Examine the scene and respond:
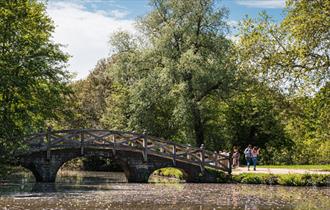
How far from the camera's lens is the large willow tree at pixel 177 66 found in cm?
4128

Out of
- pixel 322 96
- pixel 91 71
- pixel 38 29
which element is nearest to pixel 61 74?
pixel 38 29

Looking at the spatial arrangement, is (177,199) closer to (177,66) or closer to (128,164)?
(128,164)

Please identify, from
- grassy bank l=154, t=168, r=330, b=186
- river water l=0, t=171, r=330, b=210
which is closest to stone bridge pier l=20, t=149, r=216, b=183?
grassy bank l=154, t=168, r=330, b=186

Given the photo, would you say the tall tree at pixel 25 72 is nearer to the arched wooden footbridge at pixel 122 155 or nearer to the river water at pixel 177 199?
the arched wooden footbridge at pixel 122 155

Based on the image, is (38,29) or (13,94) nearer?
(13,94)

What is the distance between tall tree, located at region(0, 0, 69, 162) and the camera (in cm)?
2448

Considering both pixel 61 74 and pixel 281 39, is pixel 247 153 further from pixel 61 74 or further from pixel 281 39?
pixel 61 74

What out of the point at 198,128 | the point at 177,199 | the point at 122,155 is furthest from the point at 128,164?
the point at 177,199

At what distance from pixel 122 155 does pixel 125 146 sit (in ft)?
2.29

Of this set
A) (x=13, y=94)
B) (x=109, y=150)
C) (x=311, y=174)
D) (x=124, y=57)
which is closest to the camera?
(x=13, y=94)

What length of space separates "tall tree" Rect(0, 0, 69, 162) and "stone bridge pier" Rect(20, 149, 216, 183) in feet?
8.43

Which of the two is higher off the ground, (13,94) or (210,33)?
(210,33)

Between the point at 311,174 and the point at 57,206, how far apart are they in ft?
56.2

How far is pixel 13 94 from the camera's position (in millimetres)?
26047
